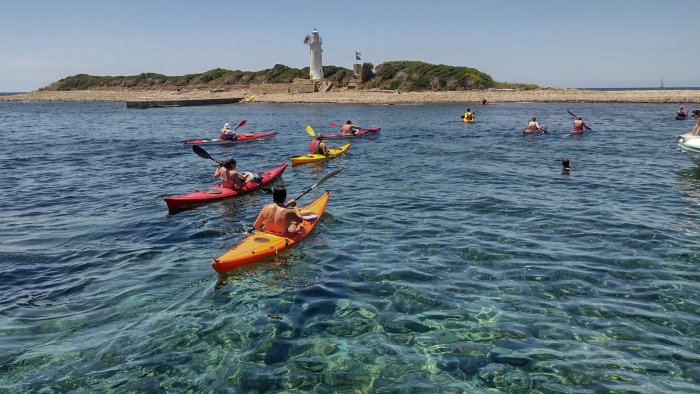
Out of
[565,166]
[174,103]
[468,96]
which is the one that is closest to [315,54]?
[174,103]

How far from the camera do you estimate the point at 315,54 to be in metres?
87.3

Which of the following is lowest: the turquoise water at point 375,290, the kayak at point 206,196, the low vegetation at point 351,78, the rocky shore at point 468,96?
the turquoise water at point 375,290

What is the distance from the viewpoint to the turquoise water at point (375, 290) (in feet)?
20.8

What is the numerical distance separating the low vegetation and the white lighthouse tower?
4.53 m

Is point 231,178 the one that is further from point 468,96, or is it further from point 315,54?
point 315,54


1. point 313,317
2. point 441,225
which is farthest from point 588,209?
point 313,317

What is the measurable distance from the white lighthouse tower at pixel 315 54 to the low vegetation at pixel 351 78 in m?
4.53

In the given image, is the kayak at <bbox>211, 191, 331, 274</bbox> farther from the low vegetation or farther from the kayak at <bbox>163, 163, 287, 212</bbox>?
the low vegetation

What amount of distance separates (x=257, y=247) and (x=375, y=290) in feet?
9.00

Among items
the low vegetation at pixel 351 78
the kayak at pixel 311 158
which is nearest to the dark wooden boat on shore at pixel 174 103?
the low vegetation at pixel 351 78

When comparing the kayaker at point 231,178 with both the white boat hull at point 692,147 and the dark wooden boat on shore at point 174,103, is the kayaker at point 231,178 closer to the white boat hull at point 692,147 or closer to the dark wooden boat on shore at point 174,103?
the white boat hull at point 692,147

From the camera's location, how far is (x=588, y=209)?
44.7 ft

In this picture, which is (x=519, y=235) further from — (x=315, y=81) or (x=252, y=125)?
(x=315, y=81)

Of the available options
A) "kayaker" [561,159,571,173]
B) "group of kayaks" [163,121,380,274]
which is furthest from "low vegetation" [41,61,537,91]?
"group of kayaks" [163,121,380,274]
